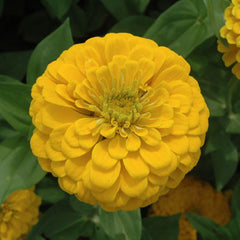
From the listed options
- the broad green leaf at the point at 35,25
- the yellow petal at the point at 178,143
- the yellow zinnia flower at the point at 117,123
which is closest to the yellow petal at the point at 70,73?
the yellow zinnia flower at the point at 117,123

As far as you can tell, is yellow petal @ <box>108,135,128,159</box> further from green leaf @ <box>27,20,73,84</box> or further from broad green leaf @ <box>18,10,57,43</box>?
broad green leaf @ <box>18,10,57,43</box>

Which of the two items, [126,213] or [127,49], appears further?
[126,213]

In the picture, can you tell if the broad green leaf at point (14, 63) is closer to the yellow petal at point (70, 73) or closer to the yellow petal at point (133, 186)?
the yellow petal at point (70, 73)

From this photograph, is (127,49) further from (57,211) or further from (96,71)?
(57,211)

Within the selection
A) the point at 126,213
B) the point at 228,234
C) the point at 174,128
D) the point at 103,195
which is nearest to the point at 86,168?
the point at 103,195

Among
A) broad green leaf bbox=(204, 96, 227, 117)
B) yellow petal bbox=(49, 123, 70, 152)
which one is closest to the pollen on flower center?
yellow petal bbox=(49, 123, 70, 152)

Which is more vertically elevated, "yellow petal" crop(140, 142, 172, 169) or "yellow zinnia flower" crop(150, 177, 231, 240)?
"yellow petal" crop(140, 142, 172, 169)
